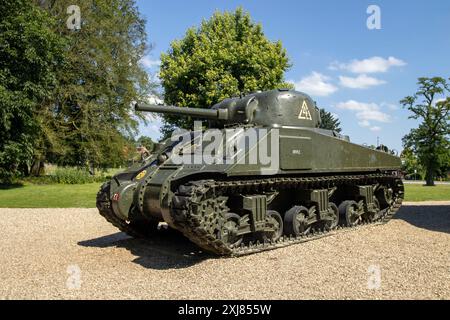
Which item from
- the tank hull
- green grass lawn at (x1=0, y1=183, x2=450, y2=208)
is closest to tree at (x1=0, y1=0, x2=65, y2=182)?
green grass lawn at (x1=0, y1=183, x2=450, y2=208)

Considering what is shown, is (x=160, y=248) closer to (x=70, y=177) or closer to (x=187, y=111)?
(x=187, y=111)

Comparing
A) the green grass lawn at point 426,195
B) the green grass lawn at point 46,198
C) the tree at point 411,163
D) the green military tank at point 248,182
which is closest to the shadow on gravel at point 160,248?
the green military tank at point 248,182

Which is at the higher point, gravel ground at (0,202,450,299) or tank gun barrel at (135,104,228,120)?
tank gun barrel at (135,104,228,120)

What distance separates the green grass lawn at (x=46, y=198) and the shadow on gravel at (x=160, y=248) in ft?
26.2

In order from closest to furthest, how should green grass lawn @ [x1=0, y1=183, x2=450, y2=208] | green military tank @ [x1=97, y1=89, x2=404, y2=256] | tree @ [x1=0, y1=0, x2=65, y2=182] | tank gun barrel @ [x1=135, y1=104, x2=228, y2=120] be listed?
green military tank @ [x1=97, y1=89, x2=404, y2=256] → tank gun barrel @ [x1=135, y1=104, x2=228, y2=120] → green grass lawn @ [x1=0, y1=183, x2=450, y2=208] → tree @ [x1=0, y1=0, x2=65, y2=182]

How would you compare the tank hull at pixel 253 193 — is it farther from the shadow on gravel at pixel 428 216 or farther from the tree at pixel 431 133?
the tree at pixel 431 133

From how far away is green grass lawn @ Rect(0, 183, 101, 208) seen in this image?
18.3 metres

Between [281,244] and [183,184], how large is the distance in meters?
2.58

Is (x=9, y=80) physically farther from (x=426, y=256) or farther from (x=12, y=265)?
(x=426, y=256)

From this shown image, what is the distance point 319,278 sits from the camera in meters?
6.57

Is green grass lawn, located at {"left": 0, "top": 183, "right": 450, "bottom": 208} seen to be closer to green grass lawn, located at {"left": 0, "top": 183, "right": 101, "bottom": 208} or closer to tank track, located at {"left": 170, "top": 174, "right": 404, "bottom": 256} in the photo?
green grass lawn, located at {"left": 0, "top": 183, "right": 101, "bottom": 208}

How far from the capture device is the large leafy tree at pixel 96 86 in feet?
98.1

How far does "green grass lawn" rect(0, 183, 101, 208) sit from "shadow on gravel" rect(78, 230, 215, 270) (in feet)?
26.2
